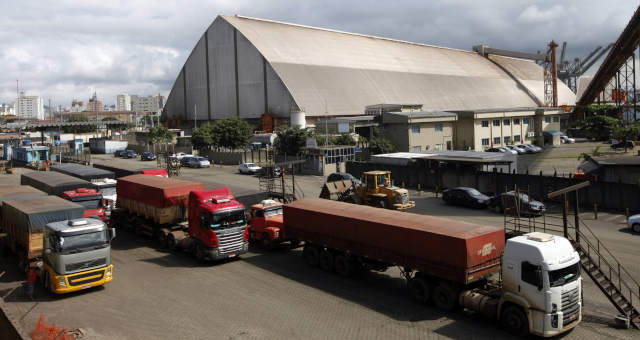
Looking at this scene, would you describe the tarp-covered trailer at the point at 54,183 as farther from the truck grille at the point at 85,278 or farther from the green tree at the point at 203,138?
the green tree at the point at 203,138

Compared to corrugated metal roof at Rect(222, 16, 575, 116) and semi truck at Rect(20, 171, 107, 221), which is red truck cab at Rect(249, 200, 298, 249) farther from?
corrugated metal roof at Rect(222, 16, 575, 116)

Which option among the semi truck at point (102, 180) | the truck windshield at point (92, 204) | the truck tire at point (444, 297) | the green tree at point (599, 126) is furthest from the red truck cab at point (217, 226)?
the green tree at point (599, 126)

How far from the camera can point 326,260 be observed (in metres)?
20.1

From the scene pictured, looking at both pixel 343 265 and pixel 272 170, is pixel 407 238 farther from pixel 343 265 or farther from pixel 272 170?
pixel 272 170

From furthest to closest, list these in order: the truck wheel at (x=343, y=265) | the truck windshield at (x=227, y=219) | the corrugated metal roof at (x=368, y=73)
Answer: the corrugated metal roof at (x=368, y=73) < the truck windshield at (x=227, y=219) < the truck wheel at (x=343, y=265)

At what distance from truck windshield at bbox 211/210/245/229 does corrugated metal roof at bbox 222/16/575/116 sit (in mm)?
60718

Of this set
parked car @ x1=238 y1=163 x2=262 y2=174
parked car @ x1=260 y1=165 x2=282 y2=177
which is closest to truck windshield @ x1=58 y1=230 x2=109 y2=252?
parked car @ x1=260 y1=165 x2=282 y2=177

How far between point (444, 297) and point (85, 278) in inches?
481

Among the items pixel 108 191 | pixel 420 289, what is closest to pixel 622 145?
pixel 420 289

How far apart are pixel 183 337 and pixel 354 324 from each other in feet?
16.2

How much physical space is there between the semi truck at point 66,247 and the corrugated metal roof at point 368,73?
208 feet

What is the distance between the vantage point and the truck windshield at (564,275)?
13.0 m

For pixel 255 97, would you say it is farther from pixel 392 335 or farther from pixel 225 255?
pixel 392 335

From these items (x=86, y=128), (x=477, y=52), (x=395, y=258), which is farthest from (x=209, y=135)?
(x=86, y=128)
